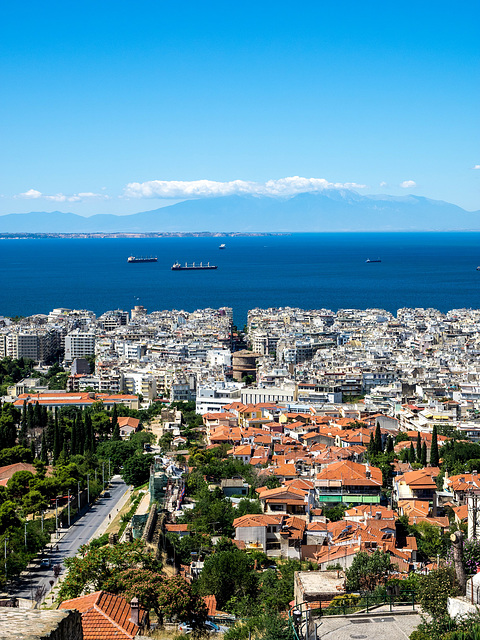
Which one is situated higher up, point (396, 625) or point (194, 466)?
point (396, 625)

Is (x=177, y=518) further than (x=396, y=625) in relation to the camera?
Yes

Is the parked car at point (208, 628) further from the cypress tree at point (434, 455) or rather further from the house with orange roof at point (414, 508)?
the cypress tree at point (434, 455)

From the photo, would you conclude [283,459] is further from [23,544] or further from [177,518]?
[23,544]

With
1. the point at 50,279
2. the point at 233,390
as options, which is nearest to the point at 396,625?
the point at 233,390

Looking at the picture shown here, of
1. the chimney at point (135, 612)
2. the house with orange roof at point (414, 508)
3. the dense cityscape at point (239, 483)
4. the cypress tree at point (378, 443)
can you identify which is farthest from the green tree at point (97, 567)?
the cypress tree at point (378, 443)

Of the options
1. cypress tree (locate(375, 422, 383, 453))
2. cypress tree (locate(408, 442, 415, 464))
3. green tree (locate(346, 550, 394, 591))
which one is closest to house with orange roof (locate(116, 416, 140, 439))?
cypress tree (locate(375, 422, 383, 453))

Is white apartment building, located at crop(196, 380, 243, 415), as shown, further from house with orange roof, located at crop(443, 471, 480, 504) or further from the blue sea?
the blue sea
